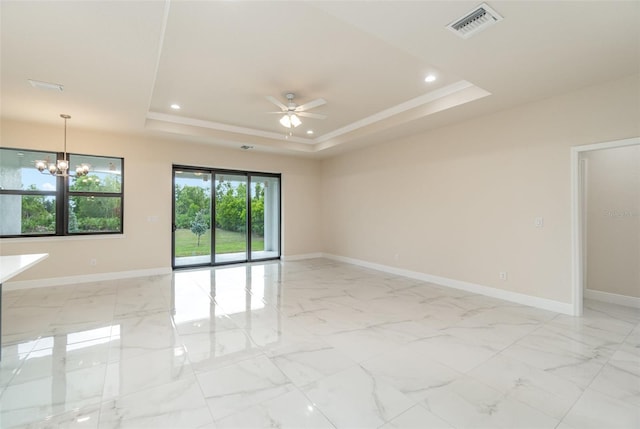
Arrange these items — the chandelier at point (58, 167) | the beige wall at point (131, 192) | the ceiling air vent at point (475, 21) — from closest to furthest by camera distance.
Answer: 1. the ceiling air vent at point (475, 21)
2. the chandelier at point (58, 167)
3. the beige wall at point (131, 192)

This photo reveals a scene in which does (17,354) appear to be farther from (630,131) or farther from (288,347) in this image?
(630,131)

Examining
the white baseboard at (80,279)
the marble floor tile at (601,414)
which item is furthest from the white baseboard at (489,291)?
the white baseboard at (80,279)

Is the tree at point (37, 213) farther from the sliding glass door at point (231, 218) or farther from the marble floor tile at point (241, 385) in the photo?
the marble floor tile at point (241, 385)

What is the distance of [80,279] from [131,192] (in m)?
1.81

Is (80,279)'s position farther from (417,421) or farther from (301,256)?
(417,421)

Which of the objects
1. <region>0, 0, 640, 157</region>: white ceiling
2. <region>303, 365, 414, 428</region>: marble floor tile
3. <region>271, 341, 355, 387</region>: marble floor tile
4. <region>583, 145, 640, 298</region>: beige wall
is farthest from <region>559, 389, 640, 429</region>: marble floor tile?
<region>583, 145, 640, 298</region>: beige wall

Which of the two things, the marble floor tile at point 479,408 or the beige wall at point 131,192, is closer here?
the marble floor tile at point 479,408

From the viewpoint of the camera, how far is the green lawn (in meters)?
6.44

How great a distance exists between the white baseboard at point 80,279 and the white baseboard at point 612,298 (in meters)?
7.52

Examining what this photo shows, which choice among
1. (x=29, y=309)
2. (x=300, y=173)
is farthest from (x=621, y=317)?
(x=29, y=309)

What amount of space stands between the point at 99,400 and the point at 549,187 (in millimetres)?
5298

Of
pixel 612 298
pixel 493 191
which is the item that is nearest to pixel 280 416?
pixel 493 191

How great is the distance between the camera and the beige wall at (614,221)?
13.3 feet

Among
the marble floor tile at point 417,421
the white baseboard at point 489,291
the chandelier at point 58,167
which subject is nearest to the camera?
the marble floor tile at point 417,421
